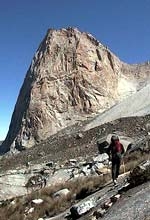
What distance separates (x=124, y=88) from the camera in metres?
94.6

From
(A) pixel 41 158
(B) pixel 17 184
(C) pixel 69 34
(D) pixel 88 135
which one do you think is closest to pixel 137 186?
(B) pixel 17 184

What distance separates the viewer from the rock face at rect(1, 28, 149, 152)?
278 feet

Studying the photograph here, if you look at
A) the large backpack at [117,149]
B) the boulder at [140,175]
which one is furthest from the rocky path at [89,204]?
the large backpack at [117,149]

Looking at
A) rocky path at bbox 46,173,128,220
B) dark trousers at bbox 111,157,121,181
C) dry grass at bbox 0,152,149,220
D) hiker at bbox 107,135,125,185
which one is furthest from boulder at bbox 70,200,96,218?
dry grass at bbox 0,152,149,220

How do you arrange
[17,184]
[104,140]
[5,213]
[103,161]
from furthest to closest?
[104,140]
[103,161]
[17,184]
[5,213]

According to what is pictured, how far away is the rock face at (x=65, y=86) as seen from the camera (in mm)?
84625

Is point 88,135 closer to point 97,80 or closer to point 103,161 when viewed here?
point 103,161

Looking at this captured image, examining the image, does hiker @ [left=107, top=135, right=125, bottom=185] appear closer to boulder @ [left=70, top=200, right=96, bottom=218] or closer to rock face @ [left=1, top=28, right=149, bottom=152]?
boulder @ [left=70, top=200, right=96, bottom=218]

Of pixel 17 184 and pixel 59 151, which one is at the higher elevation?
pixel 59 151

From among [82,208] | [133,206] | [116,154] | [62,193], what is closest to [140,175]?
[82,208]

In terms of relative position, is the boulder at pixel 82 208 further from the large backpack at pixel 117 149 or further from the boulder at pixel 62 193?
the boulder at pixel 62 193

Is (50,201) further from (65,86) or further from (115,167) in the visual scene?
(65,86)

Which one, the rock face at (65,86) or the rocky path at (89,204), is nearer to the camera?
the rocky path at (89,204)

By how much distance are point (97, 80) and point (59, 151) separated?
41.4m
